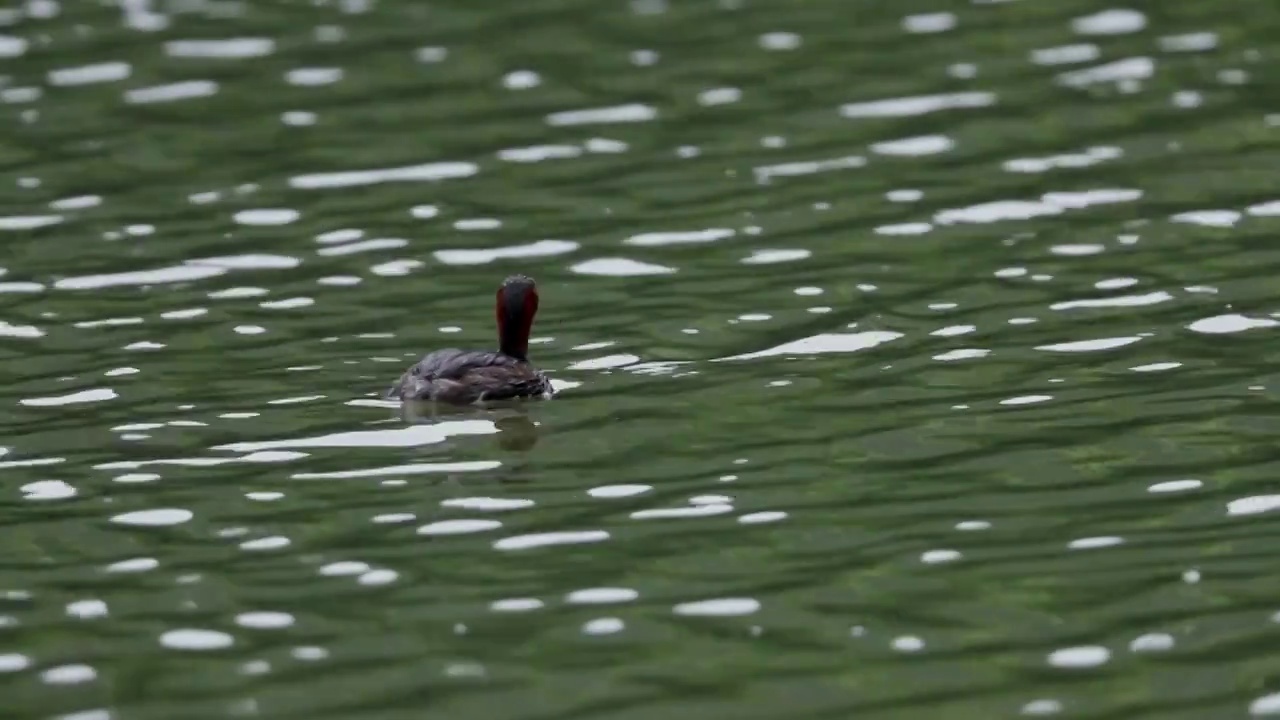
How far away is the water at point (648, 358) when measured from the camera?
11180 millimetres

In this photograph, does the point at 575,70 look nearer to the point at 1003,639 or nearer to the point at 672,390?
the point at 672,390

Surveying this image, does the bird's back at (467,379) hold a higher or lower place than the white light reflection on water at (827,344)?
higher

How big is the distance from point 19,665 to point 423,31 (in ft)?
56.2

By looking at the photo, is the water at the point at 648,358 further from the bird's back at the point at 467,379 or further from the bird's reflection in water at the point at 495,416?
the bird's back at the point at 467,379

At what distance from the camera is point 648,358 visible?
55.1 feet

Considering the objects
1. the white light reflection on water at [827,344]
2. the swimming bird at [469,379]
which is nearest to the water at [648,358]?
the white light reflection on water at [827,344]

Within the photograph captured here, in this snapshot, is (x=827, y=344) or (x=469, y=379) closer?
(x=469, y=379)

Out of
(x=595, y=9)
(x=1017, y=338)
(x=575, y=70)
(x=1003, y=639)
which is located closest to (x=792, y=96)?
(x=575, y=70)

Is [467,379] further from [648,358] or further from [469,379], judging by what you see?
[648,358]

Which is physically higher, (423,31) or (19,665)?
(423,31)

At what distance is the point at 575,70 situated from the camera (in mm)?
25609

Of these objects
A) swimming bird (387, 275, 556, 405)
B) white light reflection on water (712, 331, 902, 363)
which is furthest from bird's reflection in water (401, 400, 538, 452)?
white light reflection on water (712, 331, 902, 363)

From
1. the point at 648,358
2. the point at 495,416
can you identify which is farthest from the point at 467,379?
the point at 648,358

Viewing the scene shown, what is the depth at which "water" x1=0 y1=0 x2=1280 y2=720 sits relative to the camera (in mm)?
11180
